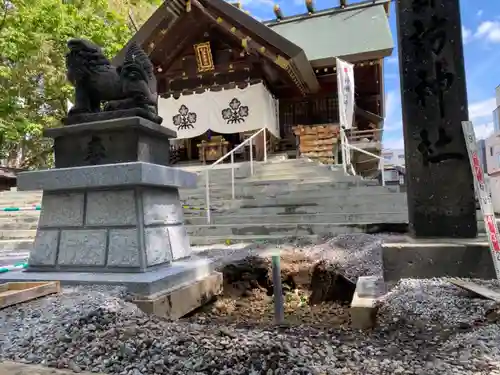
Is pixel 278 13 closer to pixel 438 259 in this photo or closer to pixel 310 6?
pixel 310 6

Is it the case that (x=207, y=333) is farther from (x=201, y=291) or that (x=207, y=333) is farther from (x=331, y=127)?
(x=331, y=127)

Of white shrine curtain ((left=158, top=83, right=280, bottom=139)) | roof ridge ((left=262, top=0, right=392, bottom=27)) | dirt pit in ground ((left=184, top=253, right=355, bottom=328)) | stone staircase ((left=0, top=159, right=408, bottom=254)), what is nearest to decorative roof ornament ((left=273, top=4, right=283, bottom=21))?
roof ridge ((left=262, top=0, right=392, bottom=27))

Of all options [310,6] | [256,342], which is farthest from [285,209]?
[310,6]

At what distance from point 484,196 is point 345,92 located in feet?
28.0

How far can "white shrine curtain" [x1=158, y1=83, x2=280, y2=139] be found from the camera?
12.8 meters

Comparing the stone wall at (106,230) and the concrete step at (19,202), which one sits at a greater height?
the concrete step at (19,202)

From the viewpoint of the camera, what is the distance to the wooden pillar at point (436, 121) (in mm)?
3332

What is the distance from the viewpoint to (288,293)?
15.9 feet

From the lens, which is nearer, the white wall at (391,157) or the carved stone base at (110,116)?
the carved stone base at (110,116)

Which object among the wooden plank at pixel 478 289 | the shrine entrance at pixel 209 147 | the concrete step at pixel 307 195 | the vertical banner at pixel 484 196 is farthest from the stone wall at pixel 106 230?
the shrine entrance at pixel 209 147

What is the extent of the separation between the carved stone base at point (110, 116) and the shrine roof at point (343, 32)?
10.1 meters

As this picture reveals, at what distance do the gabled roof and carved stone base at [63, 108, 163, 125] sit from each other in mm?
7852

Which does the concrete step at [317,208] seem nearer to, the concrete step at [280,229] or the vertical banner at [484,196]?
the concrete step at [280,229]

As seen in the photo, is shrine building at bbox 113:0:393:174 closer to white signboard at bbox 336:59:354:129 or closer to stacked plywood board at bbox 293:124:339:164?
stacked plywood board at bbox 293:124:339:164
